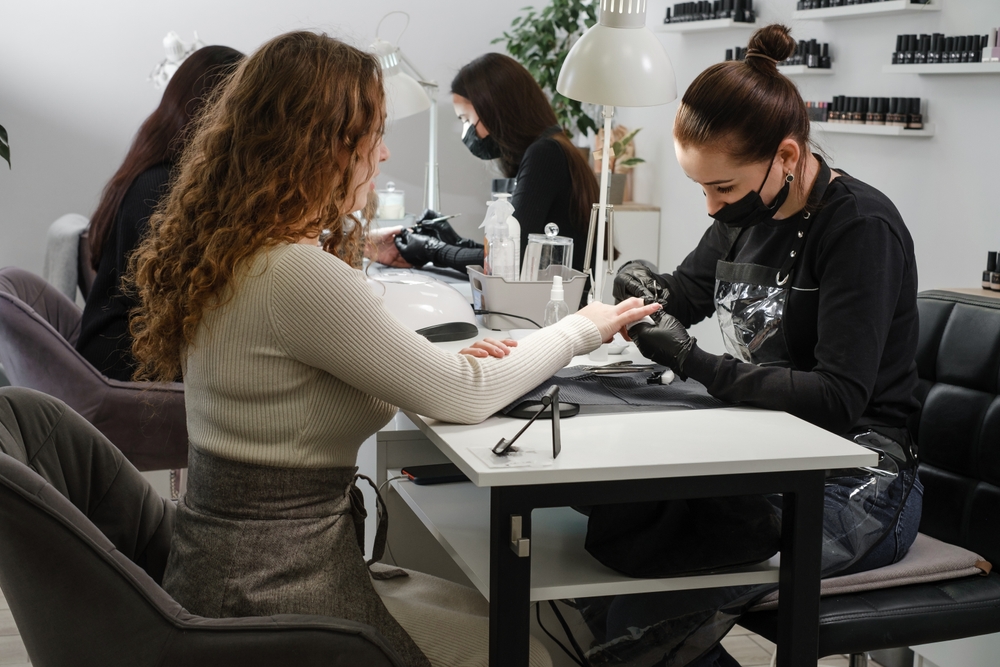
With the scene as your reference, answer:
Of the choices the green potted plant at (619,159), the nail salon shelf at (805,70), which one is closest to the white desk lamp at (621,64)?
the nail salon shelf at (805,70)

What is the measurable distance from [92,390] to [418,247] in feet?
3.64

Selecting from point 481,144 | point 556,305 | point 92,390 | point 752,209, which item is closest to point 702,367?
point 752,209

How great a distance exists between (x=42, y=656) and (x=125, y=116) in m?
3.96

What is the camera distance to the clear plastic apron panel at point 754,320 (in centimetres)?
158

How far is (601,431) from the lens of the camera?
1.24m

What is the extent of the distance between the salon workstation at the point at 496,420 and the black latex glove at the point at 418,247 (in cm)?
79

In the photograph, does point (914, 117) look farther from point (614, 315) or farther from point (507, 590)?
point (507, 590)

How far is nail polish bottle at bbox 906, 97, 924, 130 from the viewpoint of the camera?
267 cm

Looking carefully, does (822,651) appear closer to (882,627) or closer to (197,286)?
(882,627)

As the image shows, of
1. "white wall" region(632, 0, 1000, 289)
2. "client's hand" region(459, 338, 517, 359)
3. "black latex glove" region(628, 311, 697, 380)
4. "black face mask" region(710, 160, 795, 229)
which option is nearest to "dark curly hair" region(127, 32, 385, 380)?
"client's hand" region(459, 338, 517, 359)

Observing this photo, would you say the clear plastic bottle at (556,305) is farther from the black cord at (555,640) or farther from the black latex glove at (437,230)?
the black latex glove at (437,230)

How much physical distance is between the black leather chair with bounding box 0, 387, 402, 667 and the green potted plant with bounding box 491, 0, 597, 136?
361 centimetres

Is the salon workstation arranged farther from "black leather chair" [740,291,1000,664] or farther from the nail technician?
the nail technician

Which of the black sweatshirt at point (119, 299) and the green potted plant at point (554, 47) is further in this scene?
the green potted plant at point (554, 47)
